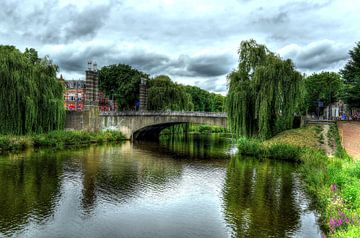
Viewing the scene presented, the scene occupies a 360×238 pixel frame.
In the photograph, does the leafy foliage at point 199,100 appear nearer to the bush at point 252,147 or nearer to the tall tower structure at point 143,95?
the tall tower structure at point 143,95

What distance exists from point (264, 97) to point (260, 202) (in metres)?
17.7

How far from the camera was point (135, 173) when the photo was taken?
2420cm

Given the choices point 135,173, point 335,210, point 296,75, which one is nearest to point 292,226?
point 335,210

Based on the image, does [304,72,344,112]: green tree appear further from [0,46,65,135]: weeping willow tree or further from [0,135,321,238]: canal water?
[0,46,65,135]: weeping willow tree

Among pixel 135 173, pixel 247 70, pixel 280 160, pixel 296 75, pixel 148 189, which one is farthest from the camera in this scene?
pixel 247 70

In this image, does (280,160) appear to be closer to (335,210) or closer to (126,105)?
(335,210)

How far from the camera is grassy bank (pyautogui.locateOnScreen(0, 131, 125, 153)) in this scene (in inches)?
1328

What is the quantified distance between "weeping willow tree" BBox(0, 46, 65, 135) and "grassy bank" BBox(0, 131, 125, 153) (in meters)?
1.13

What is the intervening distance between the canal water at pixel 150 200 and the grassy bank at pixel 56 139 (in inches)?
208

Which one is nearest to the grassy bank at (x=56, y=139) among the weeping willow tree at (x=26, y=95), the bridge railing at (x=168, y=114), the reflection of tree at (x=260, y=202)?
the weeping willow tree at (x=26, y=95)

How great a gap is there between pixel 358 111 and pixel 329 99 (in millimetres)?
17535

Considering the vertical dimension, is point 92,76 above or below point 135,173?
above

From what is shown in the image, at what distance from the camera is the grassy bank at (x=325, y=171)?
38.4ft

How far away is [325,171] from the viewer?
2073 cm
